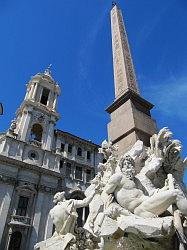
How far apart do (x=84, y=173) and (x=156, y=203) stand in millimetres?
26575

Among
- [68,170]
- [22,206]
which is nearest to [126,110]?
[22,206]

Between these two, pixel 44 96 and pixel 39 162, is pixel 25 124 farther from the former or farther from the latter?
pixel 44 96

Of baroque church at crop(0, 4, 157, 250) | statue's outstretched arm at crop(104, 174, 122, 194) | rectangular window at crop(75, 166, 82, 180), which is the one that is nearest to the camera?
statue's outstretched arm at crop(104, 174, 122, 194)

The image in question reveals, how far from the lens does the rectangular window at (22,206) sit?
78.4 ft

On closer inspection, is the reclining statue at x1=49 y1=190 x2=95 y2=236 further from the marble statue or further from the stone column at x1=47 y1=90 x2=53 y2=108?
the stone column at x1=47 y1=90 x2=53 y2=108

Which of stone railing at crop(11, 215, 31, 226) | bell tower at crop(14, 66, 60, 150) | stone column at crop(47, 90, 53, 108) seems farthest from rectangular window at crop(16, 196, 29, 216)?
stone column at crop(47, 90, 53, 108)

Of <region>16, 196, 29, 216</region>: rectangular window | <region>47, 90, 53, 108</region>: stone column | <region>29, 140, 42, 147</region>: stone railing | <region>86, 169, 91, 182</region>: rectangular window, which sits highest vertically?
<region>47, 90, 53, 108</region>: stone column

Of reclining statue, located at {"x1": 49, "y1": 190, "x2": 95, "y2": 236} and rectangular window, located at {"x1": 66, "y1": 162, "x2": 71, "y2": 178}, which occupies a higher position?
rectangular window, located at {"x1": 66, "y1": 162, "x2": 71, "y2": 178}

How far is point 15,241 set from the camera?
22.4 meters

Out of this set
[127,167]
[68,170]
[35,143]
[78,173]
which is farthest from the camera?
[78,173]

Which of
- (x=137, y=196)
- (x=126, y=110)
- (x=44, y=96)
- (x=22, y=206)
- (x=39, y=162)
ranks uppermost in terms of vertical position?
(x=44, y=96)

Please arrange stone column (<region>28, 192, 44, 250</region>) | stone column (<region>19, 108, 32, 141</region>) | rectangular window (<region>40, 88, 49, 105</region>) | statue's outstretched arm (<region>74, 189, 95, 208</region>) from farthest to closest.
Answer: rectangular window (<region>40, 88, 49, 105</region>), stone column (<region>19, 108, 32, 141</region>), stone column (<region>28, 192, 44, 250</region>), statue's outstretched arm (<region>74, 189, 95, 208</region>)

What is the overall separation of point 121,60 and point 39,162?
19.4 meters

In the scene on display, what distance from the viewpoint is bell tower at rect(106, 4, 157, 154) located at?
6.89 m
